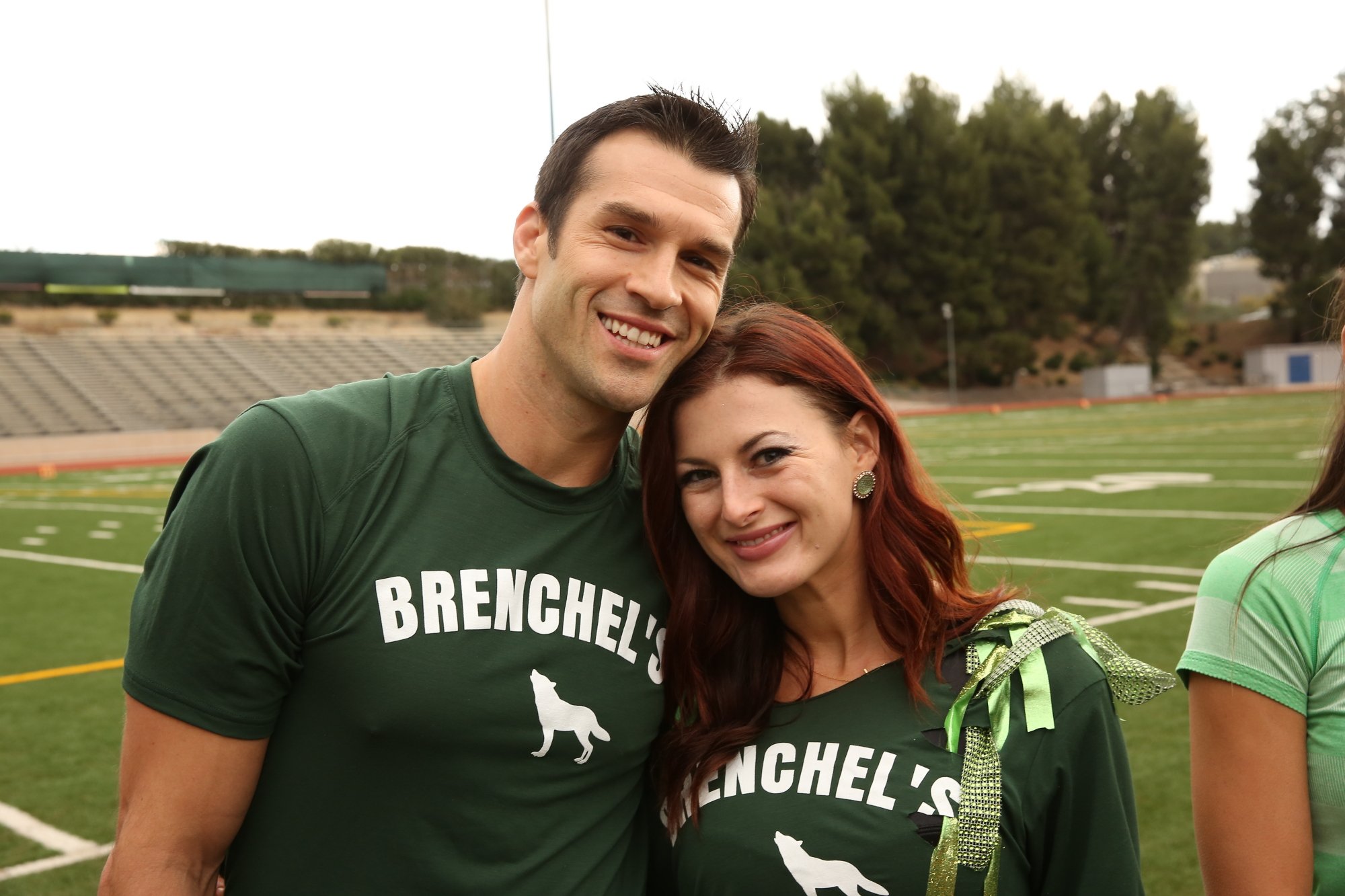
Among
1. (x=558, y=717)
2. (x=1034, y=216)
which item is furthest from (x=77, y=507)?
(x=1034, y=216)

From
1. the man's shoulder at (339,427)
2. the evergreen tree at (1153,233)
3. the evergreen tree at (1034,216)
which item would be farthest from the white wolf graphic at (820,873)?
the evergreen tree at (1153,233)

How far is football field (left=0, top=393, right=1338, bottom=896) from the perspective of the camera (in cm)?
449

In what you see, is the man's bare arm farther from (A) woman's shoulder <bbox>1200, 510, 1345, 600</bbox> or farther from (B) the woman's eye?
(A) woman's shoulder <bbox>1200, 510, 1345, 600</bbox>

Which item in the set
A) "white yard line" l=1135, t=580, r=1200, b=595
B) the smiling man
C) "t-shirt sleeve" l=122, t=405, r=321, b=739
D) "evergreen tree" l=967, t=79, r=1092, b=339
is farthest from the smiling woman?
"evergreen tree" l=967, t=79, r=1092, b=339

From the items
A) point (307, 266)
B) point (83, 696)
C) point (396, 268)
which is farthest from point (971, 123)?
point (83, 696)

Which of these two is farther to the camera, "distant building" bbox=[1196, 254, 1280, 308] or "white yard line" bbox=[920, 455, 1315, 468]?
"distant building" bbox=[1196, 254, 1280, 308]

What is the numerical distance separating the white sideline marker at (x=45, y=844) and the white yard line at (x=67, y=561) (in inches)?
251

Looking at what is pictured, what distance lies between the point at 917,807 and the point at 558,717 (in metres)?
0.63

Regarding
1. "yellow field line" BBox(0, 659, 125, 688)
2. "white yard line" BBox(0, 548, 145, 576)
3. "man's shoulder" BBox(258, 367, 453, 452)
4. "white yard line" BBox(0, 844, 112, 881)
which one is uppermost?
"man's shoulder" BBox(258, 367, 453, 452)

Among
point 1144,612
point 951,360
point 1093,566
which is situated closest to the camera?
point 1144,612

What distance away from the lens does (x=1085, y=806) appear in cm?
192

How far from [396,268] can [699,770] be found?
5358 cm

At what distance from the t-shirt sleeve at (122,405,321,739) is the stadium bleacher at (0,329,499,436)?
1241 inches

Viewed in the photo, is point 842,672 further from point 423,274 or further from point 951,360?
point 423,274
